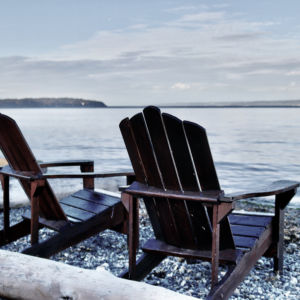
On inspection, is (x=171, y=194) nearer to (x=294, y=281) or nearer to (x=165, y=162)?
(x=165, y=162)

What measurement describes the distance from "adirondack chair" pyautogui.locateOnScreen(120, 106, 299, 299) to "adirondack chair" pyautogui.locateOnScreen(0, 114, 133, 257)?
0.71m

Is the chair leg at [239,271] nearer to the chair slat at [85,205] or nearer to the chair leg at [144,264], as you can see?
the chair leg at [144,264]

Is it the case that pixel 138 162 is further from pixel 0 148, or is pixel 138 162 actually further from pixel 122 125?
pixel 0 148

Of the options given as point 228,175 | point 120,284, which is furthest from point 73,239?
point 228,175

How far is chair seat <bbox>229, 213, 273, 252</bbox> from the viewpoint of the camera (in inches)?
114

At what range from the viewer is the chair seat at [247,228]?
2.89 meters

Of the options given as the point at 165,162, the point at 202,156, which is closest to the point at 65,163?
the point at 165,162

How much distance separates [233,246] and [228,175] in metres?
10.6

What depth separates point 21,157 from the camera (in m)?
3.34

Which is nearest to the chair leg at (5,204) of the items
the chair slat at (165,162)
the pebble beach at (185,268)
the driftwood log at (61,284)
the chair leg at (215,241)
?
the pebble beach at (185,268)

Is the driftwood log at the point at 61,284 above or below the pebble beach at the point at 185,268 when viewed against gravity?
above

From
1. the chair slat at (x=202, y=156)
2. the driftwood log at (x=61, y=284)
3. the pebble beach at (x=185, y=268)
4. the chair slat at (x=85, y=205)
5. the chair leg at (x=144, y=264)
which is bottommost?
the pebble beach at (x=185, y=268)

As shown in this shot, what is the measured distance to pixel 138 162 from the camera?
111 inches

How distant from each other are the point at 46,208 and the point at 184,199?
4.47 feet
